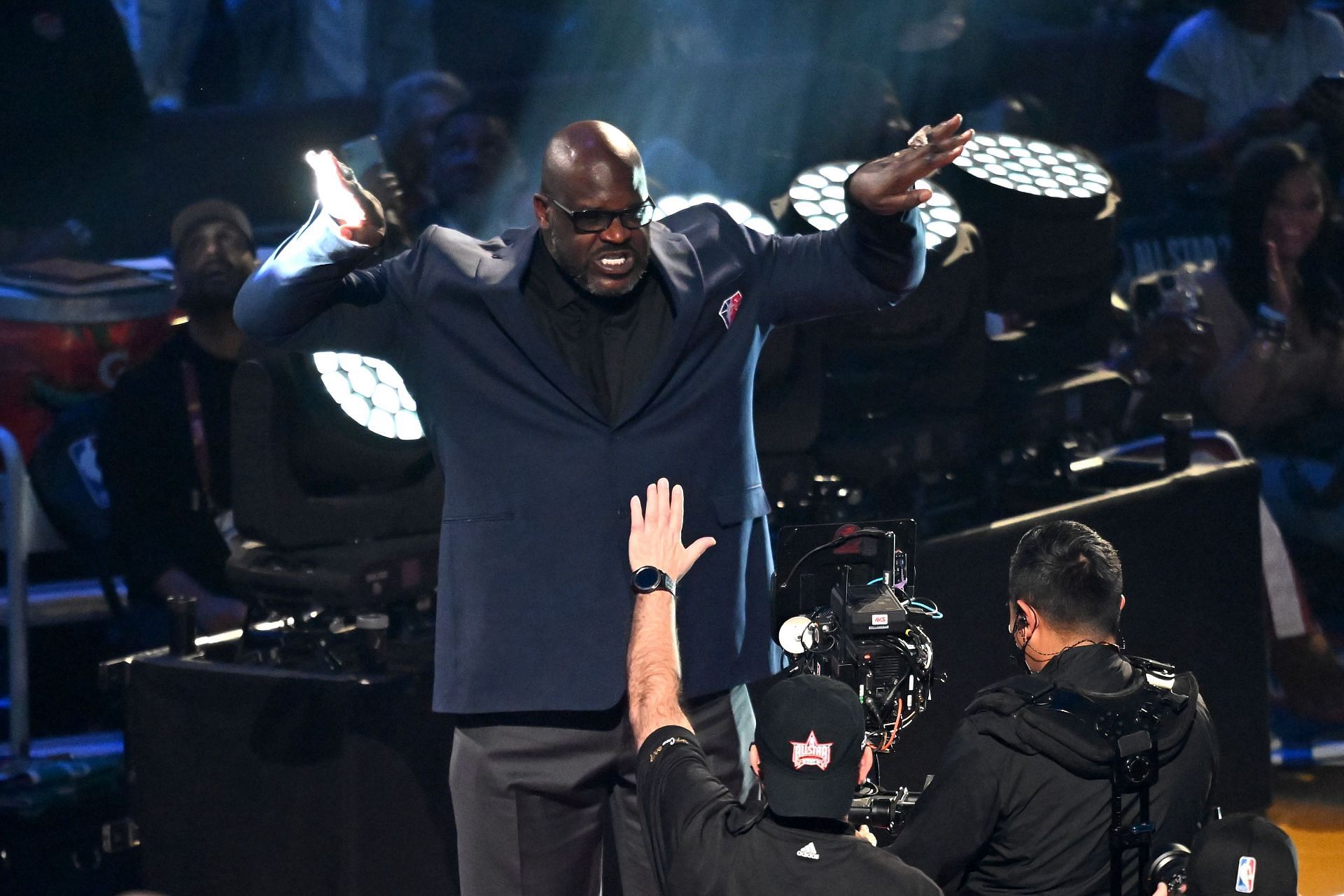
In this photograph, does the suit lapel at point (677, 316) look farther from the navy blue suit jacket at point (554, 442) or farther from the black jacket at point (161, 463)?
the black jacket at point (161, 463)

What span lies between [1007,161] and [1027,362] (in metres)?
0.53

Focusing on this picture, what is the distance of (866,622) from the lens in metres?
2.53

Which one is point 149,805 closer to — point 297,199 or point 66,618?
point 66,618

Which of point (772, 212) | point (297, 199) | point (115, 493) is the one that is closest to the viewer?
point (772, 212)

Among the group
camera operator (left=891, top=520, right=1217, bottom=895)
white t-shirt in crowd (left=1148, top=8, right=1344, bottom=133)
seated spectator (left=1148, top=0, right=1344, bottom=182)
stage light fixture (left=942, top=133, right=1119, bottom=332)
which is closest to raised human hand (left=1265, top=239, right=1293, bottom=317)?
seated spectator (left=1148, top=0, right=1344, bottom=182)

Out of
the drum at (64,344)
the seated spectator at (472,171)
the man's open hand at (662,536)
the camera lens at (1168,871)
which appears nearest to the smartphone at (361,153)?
the man's open hand at (662,536)

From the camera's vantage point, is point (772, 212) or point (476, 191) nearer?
point (772, 212)

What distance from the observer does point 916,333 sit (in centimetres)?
409

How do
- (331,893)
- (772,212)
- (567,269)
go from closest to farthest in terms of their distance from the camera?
(567,269)
(331,893)
(772,212)

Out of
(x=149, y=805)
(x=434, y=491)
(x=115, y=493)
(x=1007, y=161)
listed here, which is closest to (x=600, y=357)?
(x=434, y=491)

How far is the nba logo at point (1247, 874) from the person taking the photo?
222cm

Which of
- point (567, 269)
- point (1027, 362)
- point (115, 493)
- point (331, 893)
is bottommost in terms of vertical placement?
point (331, 893)

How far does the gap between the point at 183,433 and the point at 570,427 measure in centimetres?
250

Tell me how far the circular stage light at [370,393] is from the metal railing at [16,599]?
A: 4.84ft
